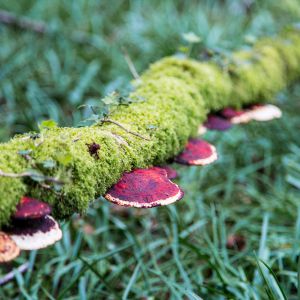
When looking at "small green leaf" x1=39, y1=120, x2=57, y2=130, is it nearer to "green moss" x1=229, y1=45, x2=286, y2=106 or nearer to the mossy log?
the mossy log

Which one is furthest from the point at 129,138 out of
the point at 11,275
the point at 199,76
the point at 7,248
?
the point at 11,275

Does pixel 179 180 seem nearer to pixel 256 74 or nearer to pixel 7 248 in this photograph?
pixel 256 74

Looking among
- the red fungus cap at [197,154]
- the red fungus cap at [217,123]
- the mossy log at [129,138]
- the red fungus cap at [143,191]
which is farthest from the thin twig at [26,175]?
the red fungus cap at [217,123]

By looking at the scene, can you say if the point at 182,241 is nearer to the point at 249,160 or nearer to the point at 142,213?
the point at 142,213

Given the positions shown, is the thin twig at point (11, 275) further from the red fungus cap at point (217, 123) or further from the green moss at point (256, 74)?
the green moss at point (256, 74)

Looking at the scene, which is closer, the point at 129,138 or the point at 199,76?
the point at 129,138

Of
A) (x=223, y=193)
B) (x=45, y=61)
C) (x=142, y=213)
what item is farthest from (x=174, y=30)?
(x=142, y=213)
